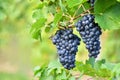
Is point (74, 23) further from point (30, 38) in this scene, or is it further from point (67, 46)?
point (30, 38)

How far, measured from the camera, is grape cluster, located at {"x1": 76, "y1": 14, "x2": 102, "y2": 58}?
2.15 metres

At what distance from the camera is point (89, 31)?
7.06ft

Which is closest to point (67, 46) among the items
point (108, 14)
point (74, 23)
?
point (74, 23)

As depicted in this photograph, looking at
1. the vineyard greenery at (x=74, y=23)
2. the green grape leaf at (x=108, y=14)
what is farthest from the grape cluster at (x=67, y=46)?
the green grape leaf at (x=108, y=14)

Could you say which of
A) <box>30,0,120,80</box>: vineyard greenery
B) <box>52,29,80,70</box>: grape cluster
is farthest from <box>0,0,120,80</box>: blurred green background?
<box>52,29,80,70</box>: grape cluster

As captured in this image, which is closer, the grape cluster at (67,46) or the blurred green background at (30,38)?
the grape cluster at (67,46)

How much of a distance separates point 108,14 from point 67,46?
0.21 m

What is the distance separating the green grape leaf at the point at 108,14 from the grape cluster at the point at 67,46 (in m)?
0.14

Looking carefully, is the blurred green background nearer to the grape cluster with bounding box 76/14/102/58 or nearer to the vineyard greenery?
the vineyard greenery

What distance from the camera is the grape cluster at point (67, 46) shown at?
2.22 metres

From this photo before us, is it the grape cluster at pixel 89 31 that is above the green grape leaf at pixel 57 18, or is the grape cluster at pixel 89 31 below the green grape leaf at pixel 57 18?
below

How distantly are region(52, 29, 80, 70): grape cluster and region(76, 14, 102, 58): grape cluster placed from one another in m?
0.08

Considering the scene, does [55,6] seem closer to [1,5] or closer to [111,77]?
[111,77]

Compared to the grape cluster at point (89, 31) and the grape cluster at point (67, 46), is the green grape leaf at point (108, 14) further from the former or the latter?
the grape cluster at point (67, 46)
